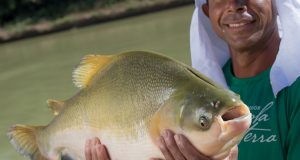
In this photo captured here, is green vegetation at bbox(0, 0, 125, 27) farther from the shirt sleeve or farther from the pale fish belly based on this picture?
the shirt sleeve

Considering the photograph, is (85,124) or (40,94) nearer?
(85,124)

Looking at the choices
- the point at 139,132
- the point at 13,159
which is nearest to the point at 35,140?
the point at 139,132

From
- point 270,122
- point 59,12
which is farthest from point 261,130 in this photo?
point 59,12

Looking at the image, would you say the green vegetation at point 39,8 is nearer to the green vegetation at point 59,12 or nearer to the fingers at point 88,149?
the green vegetation at point 59,12

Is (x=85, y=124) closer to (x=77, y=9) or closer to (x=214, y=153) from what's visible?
(x=214, y=153)

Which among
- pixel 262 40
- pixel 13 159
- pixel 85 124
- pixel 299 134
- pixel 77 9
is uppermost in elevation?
pixel 262 40

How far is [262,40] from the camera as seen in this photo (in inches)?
80.1

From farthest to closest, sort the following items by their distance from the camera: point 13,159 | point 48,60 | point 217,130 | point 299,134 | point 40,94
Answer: point 48,60 < point 40,94 < point 13,159 < point 299,134 < point 217,130

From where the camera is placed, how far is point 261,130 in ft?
6.61

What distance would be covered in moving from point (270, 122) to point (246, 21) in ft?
1.09

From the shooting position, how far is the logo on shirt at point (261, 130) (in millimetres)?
1989

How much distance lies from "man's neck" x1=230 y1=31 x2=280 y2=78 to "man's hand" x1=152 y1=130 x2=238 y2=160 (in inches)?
19.5

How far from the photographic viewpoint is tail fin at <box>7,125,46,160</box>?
2230 millimetres

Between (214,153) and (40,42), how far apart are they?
2380 cm
